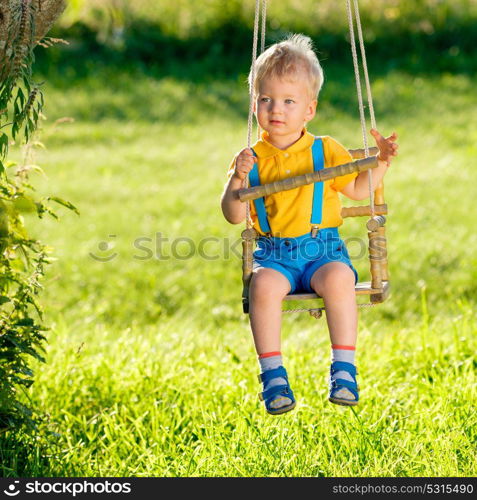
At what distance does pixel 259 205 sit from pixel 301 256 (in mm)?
299

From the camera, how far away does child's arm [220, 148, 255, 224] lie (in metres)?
3.65

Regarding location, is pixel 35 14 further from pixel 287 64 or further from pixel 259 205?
pixel 259 205

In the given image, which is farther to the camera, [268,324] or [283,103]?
[283,103]

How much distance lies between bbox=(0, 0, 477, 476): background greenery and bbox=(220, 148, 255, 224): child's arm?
105 cm

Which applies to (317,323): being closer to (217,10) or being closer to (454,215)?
(454,215)

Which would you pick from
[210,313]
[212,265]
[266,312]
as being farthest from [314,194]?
[212,265]

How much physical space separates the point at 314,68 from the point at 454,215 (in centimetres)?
525

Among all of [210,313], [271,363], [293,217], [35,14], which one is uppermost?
[35,14]

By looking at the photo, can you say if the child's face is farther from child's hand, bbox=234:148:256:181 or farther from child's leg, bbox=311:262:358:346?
child's leg, bbox=311:262:358:346

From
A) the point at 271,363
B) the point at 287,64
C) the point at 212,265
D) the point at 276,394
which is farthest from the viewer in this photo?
the point at 212,265

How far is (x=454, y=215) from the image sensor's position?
28.3 feet

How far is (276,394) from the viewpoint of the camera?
136 inches

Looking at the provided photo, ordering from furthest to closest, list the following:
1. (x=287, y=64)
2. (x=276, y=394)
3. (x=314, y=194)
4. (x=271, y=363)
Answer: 1. (x=314, y=194)
2. (x=287, y=64)
3. (x=271, y=363)
4. (x=276, y=394)

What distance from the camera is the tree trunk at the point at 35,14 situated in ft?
12.1
